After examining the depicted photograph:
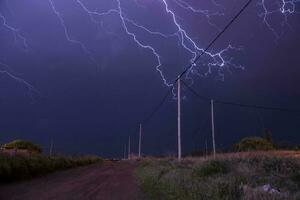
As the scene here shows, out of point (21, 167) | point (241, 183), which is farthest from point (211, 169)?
point (21, 167)

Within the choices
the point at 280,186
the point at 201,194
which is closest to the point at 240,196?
the point at 201,194

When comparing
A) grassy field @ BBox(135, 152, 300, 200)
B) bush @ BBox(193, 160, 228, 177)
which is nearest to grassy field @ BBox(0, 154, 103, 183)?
grassy field @ BBox(135, 152, 300, 200)

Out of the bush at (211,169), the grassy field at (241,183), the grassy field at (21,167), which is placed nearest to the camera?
the grassy field at (241,183)

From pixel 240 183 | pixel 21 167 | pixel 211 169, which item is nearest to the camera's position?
pixel 240 183

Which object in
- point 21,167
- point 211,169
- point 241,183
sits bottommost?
point 241,183

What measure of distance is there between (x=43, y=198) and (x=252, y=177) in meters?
6.23

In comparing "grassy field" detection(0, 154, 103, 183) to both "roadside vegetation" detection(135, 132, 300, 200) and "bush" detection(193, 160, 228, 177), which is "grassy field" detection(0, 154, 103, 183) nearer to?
"roadside vegetation" detection(135, 132, 300, 200)

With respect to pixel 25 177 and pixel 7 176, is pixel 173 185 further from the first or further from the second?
pixel 25 177

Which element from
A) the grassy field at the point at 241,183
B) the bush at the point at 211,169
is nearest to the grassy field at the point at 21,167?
the grassy field at the point at 241,183

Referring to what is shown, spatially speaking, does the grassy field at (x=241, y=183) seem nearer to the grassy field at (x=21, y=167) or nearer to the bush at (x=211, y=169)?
the bush at (x=211, y=169)

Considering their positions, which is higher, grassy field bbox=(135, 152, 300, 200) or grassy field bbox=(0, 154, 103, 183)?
grassy field bbox=(0, 154, 103, 183)

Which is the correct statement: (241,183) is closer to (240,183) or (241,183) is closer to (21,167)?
(240,183)

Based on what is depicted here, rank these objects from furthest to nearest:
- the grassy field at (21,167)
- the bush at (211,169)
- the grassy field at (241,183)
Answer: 1. the grassy field at (21,167)
2. the bush at (211,169)
3. the grassy field at (241,183)

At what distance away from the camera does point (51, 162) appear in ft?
113
